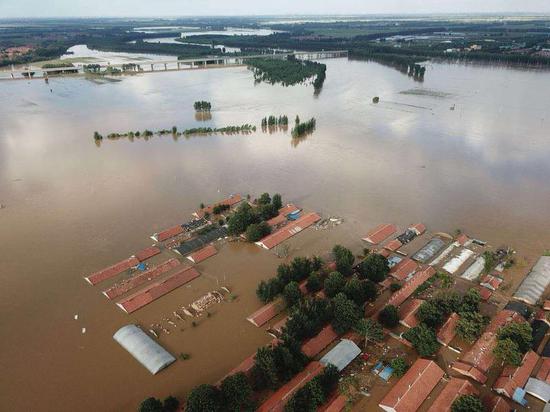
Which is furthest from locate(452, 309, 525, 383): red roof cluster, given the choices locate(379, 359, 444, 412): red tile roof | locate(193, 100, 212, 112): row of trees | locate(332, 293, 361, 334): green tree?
locate(193, 100, 212, 112): row of trees

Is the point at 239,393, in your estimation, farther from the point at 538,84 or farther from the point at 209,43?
the point at 209,43

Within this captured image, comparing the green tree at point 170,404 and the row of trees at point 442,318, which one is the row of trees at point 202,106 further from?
the green tree at point 170,404

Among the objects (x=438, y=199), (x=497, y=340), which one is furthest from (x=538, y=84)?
(x=497, y=340)

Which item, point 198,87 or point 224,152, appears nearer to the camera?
point 224,152

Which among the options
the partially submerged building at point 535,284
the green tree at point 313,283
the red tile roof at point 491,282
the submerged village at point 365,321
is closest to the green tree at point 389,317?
the submerged village at point 365,321

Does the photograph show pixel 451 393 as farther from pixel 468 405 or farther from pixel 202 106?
pixel 202 106

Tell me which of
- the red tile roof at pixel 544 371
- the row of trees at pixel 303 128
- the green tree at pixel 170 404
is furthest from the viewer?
the row of trees at pixel 303 128
